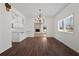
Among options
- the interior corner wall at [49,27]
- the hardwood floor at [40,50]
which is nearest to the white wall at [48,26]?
the interior corner wall at [49,27]

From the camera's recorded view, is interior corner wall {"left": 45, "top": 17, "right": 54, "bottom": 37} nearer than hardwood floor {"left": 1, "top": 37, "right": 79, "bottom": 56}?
No

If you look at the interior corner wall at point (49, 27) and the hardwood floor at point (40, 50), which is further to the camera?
the interior corner wall at point (49, 27)

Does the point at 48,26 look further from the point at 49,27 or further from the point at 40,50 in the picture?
the point at 40,50

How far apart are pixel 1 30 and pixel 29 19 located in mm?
8260

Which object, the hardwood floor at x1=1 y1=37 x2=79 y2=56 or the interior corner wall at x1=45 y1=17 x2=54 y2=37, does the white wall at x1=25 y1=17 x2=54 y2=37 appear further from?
the hardwood floor at x1=1 y1=37 x2=79 y2=56

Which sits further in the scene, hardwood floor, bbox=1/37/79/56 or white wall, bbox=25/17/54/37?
white wall, bbox=25/17/54/37

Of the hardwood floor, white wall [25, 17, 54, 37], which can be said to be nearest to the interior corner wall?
white wall [25, 17, 54, 37]

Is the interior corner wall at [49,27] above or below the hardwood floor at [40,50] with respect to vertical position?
above

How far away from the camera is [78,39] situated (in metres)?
4.84

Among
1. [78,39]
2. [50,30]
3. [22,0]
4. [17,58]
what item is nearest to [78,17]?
[78,39]

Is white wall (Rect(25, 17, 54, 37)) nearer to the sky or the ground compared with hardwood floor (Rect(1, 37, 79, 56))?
nearer to the sky

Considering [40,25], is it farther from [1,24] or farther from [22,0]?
Result: [22,0]

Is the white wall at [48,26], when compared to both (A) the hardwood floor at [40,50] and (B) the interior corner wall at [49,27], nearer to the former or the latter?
(B) the interior corner wall at [49,27]

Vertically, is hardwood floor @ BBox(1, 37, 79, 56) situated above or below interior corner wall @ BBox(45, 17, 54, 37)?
below
